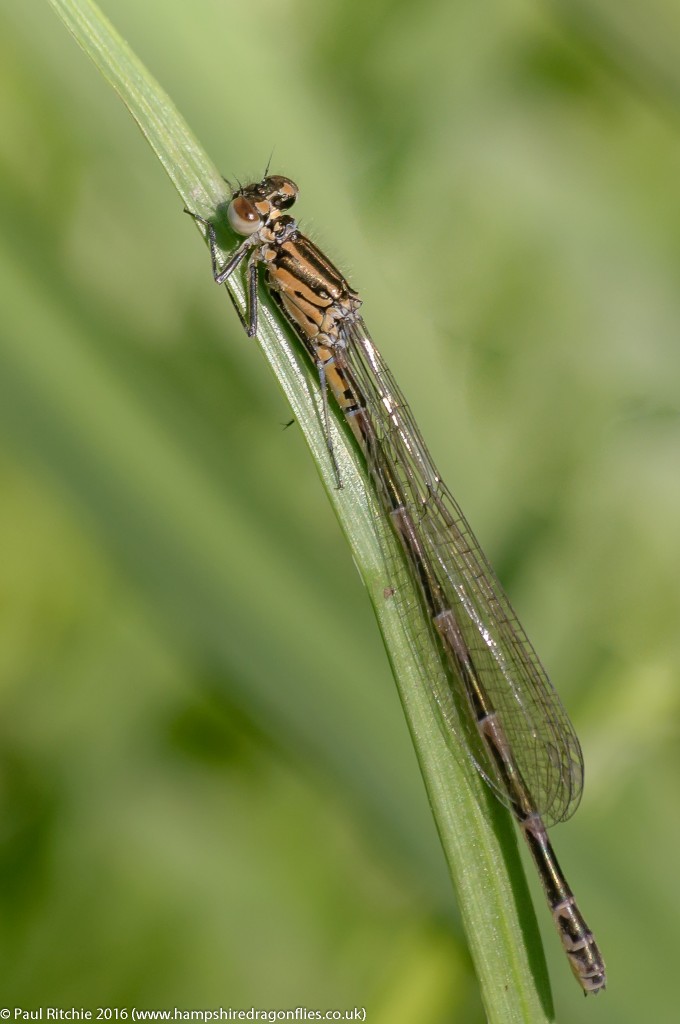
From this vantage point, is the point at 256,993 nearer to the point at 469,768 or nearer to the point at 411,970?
the point at 411,970

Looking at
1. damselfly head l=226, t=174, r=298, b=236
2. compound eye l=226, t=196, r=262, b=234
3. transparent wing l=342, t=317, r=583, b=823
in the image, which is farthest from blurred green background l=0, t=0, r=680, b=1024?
compound eye l=226, t=196, r=262, b=234

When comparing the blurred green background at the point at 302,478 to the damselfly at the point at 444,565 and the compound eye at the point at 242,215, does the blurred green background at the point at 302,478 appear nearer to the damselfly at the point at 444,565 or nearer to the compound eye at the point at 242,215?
the damselfly at the point at 444,565

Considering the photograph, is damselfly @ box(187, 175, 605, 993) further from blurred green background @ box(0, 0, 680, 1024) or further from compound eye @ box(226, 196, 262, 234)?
blurred green background @ box(0, 0, 680, 1024)

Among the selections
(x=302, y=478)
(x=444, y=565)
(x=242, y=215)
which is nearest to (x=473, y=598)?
(x=444, y=565)

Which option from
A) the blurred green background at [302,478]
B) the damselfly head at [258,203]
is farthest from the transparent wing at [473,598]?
the damselfly head at [258,203]

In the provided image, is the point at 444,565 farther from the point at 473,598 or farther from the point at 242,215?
the point at 242,215

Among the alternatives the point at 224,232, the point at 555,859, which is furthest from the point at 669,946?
the point at 224,232
